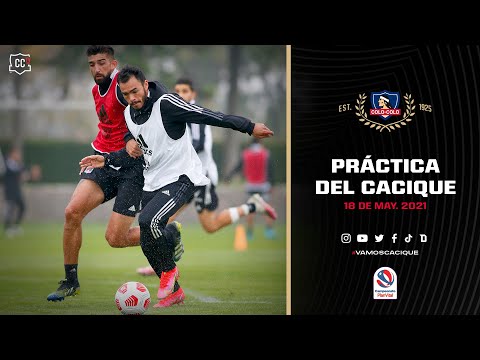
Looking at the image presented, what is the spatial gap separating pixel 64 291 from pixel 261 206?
2.31 m

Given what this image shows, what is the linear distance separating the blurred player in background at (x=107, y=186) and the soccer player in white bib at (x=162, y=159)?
0.40 ft

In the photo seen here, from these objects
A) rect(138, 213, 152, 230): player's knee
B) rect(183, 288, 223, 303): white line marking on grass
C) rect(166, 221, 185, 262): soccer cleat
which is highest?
rect(138, 213, 152, 230): player's knee

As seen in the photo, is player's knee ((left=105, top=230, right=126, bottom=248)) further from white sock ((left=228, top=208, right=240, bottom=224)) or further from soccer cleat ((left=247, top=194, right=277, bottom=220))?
white sock ((left=228, top=208, right=240, bottom=224))

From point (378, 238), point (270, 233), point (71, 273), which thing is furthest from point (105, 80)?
point (270, 233)

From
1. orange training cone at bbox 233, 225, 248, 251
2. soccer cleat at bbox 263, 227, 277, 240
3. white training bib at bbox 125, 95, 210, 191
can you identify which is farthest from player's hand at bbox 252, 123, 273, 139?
orange training cone at bbox 233, 225, 248, 251

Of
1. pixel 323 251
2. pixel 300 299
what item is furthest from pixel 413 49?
pixel 300 299

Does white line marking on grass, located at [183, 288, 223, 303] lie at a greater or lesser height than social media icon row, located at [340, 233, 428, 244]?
lesser

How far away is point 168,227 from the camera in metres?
7.55

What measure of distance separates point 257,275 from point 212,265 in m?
1.77

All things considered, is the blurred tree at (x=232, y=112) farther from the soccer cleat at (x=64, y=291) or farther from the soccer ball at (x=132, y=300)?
the soccer ball at (x=132, y=300)

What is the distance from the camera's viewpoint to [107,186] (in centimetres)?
762

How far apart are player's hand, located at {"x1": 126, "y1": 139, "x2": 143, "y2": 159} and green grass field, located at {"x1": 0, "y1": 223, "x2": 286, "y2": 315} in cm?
112

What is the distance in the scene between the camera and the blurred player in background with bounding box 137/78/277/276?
9.06 meters

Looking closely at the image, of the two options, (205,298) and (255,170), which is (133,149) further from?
(255,170)
